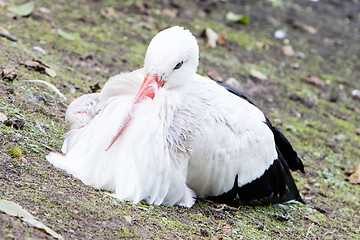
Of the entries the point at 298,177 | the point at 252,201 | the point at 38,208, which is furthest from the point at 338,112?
the point at 38,208

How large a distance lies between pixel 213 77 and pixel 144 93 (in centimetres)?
338

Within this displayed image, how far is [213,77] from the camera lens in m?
7.00

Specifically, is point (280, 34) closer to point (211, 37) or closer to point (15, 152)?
point (211, 37)

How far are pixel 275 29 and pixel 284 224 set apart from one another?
5897 mm

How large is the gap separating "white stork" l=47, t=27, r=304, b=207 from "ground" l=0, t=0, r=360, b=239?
133 millimetres

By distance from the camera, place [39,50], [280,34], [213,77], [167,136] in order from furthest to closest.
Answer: [280,34]
[213,77]
[39,50]
[167,136]

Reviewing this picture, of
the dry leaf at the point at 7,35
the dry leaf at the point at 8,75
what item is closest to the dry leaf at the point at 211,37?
the dry leaf at the point at 7,35

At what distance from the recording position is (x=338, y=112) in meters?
7.64

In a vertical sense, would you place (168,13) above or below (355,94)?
above

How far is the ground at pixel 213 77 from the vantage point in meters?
3.23

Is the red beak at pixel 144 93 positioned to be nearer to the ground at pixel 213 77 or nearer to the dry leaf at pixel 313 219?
the ground at pixel 213 77

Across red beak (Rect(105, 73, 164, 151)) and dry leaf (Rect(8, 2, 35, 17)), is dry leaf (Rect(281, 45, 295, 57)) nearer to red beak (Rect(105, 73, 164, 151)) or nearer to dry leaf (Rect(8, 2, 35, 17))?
dry leaf (Rect(8, 2, 35, 17))

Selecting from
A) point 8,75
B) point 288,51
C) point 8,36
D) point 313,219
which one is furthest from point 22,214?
point 288,51

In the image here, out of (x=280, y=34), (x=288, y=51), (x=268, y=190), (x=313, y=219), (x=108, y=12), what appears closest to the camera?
(x=268, y=190)
